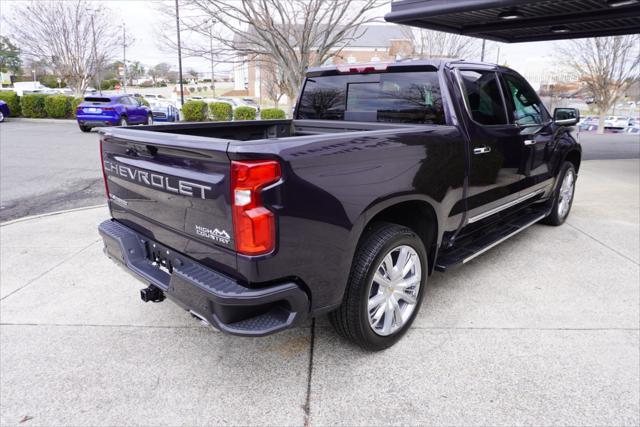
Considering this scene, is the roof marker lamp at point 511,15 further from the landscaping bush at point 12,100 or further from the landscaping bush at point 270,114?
the landscaping bush at point 12,100

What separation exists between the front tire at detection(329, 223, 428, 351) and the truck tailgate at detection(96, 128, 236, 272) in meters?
0.83

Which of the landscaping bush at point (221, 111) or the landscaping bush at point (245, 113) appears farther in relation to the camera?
the landscaping bush at point (221, 111)

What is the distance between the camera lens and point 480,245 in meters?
3.85

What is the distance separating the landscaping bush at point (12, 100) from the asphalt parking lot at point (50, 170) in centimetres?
915

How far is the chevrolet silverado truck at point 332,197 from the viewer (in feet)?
7.10

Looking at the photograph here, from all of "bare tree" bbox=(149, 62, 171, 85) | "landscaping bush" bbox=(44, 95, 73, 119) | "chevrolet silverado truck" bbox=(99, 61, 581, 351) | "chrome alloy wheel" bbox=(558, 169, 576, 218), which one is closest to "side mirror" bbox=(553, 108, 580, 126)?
"chevrolet silverado truck" bbox=(99, 61, 581, 351)

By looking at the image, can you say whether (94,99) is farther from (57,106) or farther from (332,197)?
(332,197)

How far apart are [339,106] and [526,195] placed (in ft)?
7.02

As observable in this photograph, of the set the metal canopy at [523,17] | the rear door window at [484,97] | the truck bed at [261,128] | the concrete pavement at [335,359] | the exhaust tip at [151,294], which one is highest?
the metal canopy at [523,17]

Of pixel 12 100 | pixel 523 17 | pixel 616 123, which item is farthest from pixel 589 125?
pixel 12 100

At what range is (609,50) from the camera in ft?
77.2

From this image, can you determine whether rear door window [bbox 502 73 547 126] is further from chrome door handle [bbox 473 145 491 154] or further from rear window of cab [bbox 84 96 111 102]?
rear window of cab [bbox 84 96 111 102]

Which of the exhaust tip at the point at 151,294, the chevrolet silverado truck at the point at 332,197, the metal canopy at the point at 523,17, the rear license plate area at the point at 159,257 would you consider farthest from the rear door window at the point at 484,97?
the metal canopy at the point at 523,17

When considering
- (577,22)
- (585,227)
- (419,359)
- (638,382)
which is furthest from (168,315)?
(577,22)
